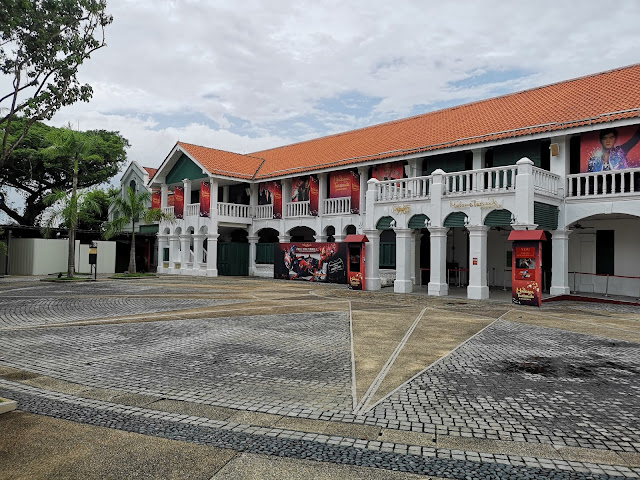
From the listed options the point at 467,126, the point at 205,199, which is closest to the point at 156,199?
the point at 205,199

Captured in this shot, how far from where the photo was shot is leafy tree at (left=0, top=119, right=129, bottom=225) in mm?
35406

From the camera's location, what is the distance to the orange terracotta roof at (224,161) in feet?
101

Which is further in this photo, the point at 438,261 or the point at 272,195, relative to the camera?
the point at 272,195

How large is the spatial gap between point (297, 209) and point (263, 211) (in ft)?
11.1

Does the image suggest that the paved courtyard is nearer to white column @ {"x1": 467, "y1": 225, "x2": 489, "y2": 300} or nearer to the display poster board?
white column @ {"x1": 467, "y1": 225, "x2": 489, "y2": 300}

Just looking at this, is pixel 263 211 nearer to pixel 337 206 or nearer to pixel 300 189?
pixel 300 189

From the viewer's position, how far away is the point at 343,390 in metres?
6.07

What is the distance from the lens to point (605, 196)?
55.2 ft

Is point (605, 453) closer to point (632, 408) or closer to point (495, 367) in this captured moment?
point (632, 408)

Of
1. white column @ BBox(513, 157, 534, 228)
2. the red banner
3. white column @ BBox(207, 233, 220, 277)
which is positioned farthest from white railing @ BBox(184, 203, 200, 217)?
white column @ BBox(513, 157, 534, 228)

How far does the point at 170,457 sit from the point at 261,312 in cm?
922

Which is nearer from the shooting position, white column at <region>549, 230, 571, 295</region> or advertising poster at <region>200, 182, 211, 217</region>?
white column at <region>549, 230, 571, 295</region>

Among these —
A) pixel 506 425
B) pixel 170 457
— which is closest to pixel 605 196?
pixel 506 425

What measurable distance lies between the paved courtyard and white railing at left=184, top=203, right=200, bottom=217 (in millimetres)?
19697
